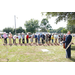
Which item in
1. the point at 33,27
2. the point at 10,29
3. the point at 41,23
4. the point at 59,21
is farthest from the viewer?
the point at 41,23

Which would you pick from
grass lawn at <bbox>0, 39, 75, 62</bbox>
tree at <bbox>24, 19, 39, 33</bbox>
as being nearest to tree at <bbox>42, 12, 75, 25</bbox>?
grass lawn at <bbox>0, 39, 75, 62</bbox>

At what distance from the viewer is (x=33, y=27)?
227 feet

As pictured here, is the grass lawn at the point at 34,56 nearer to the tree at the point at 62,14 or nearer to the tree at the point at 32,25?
the tree at the point at 62,14

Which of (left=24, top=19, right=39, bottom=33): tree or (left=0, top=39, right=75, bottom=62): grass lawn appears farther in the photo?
(left=24, top=19, right=39, bottom=33): tree

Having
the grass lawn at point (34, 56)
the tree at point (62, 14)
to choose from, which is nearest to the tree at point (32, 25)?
the tree at point (62, 14)

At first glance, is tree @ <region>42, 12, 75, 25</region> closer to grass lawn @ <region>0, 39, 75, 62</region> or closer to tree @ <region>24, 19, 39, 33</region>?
grass lawn @ <region>0, 39, 75, 62</region>

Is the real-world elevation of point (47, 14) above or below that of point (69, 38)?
above

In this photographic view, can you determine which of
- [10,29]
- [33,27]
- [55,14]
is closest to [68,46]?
[55,14]

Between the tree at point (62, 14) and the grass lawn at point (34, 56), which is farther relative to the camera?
the tree at point (62, 14)

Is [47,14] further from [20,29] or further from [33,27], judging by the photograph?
[33,27]

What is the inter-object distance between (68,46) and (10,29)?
49637mm

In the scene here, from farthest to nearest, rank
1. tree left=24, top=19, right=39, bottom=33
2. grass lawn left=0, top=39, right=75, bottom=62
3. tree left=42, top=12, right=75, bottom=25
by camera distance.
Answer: tree left=24, top=19, right=39, bottom=33 < tree left=42, top=12, right=75, bottom=25 < grass lawn left=0, top=39, right=75, bottom=62

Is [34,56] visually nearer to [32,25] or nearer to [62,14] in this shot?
[62,14]

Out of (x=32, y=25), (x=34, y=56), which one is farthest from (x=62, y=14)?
(x=32, y=25)
